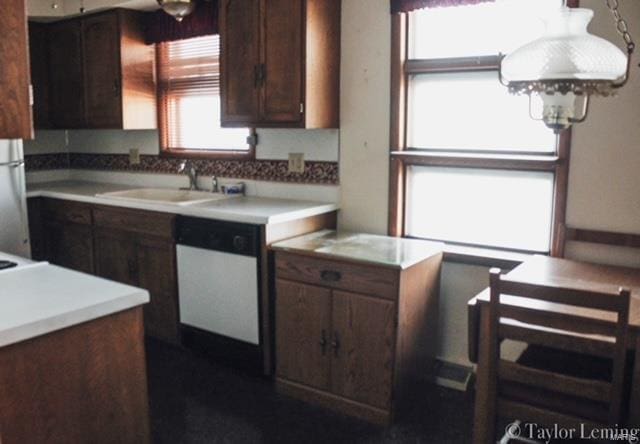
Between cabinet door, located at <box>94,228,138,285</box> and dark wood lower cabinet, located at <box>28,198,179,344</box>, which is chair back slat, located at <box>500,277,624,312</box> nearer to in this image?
dark wood lower cabinet, located at <box>28,198,179,344</box>

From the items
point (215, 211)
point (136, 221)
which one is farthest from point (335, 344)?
point (136, 221)

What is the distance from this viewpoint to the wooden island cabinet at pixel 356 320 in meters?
2.60

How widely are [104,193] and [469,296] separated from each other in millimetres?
2490

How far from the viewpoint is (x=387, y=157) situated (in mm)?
3197

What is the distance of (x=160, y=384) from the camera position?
3.08m

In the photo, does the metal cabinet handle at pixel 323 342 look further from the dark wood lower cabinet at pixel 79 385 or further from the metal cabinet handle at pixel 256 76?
the metal cabinet handle at pixel 256 76

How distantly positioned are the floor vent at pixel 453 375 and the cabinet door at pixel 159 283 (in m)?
1.53

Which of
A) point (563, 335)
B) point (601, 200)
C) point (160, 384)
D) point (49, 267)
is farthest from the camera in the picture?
point (160, 384)

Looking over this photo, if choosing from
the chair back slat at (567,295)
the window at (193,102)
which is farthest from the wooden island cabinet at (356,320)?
the window at (193,102)

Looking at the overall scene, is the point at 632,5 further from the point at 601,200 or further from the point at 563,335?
the point at 563,335

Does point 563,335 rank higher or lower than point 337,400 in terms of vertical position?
higher

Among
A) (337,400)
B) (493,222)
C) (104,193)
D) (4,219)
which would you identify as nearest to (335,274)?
(337,400)

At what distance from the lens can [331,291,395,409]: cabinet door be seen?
260 cm

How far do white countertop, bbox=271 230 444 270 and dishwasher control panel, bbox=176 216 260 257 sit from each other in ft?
0.47
